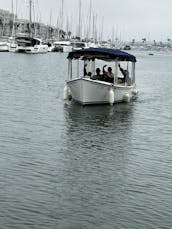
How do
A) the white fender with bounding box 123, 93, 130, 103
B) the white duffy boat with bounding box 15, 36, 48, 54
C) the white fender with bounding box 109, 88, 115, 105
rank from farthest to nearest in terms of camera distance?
1. the white duffy boat with bounding box 15, 36, 48, 54
2. the white fender with bounding box 123, 93, 130, 103
3. the white fender with bounding box 109, 88, 115, 105

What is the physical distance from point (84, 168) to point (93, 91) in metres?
16.7

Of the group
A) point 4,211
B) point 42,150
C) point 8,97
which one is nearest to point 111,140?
point 42,150

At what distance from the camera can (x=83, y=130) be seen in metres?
29.4

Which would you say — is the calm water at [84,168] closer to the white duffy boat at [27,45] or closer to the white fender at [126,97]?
the white fender at [126,97]

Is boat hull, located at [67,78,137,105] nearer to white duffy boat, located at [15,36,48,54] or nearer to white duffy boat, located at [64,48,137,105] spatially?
white duffy boat, located at [64,48,137,105]

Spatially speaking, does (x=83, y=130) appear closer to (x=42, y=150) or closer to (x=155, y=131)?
(x=155, y=131)

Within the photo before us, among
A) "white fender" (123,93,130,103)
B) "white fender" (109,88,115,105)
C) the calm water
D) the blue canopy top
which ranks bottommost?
the calm water

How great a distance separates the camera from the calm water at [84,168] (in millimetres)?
16031

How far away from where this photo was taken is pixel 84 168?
21062 millimetres

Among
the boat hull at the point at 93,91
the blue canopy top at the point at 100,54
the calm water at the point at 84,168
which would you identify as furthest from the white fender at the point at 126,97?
the calm water at the point at 84,168

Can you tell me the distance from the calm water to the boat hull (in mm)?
655

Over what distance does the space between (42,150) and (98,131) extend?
5.92 meters

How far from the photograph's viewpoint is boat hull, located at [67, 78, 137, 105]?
3691 centimetres

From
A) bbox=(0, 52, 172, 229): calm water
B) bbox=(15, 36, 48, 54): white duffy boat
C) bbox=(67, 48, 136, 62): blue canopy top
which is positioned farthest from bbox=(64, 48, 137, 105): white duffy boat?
bbox=(15, 36, 48, 54): white duffy boat
